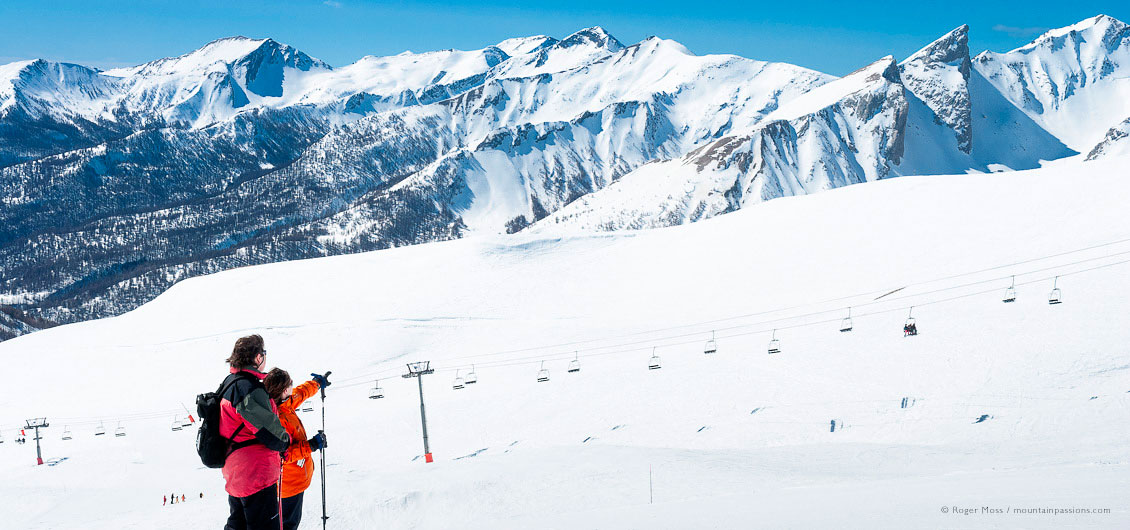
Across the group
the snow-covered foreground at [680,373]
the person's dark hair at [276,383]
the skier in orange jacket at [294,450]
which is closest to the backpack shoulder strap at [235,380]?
the person's dark hair at [276,383]

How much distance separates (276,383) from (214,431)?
86 cm

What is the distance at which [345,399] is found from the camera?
54875 millimetres

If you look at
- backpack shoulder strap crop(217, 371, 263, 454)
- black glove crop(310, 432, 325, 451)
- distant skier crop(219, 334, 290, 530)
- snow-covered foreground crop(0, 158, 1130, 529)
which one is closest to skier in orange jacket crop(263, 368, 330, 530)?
black glove crop(310, 432, 325, 451)

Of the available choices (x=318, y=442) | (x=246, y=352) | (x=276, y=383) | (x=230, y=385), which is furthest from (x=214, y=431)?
(x=318, y=442)

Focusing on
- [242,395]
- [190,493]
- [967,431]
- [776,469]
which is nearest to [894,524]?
[242,395]

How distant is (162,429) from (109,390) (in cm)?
1737

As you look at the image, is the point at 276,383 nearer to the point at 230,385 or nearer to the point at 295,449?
the point at 230,385

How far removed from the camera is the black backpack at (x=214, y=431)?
854cm

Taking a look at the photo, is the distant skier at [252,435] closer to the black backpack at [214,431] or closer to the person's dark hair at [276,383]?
the black backpack at [214,431]

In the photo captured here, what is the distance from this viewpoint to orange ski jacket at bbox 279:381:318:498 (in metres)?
9.54

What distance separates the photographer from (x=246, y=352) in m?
8.62

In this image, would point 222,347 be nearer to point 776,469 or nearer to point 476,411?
point 476,411

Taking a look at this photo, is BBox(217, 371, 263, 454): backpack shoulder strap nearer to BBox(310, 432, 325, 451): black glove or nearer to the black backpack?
the black backpack

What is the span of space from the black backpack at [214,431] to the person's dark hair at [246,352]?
13 centimetres
